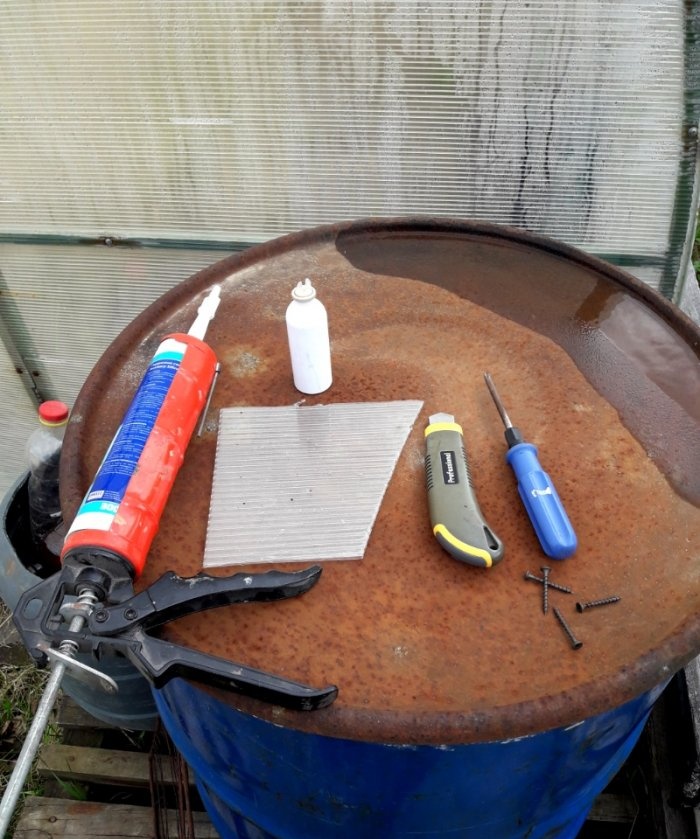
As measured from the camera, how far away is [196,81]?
1.44 m

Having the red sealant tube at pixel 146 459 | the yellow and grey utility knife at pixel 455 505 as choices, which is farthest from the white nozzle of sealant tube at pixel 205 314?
the yellow and grey utility knife at pixel 455 505

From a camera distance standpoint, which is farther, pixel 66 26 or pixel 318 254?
pixel 66 26

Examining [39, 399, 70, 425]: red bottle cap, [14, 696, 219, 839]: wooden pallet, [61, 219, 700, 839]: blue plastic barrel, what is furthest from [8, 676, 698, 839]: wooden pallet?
[39, 399, 70, 425]: red bottle cap

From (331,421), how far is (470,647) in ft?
1.23

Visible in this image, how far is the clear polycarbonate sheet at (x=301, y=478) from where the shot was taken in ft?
2.81

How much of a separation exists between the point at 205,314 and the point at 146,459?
0.30 m

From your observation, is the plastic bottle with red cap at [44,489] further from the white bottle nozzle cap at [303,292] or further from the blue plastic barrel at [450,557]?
the white bottle nozzle cap at [303,292]

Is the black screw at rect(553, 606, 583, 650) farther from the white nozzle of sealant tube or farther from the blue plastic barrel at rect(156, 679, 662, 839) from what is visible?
the white nozzle of sealant tube

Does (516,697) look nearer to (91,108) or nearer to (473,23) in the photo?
(473,23)

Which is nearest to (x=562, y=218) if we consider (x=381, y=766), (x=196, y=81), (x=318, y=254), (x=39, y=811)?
(x=318, y=254)

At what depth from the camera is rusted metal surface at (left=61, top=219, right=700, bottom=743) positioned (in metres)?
0.74

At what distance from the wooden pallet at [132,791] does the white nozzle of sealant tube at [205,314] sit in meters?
1.00

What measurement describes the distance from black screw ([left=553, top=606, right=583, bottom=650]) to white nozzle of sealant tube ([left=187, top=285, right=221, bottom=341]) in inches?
24.8

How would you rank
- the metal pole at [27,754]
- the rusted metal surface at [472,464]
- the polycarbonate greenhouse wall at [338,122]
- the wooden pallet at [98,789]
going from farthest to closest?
the wooden pallet at [98,789] < the polycarbonate greenhouse wall at [338,122] < the rusted metal surface at [472,464] < the metal pole at [27,754]
